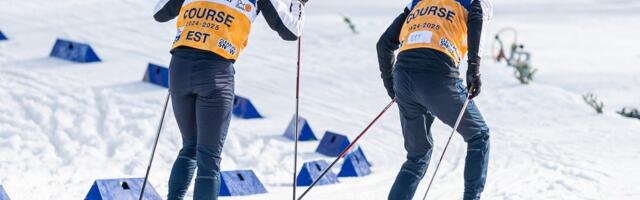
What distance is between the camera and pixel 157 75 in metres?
9.27

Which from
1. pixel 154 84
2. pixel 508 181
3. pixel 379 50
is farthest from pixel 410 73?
pixel 154 84

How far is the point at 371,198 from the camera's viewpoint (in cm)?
593

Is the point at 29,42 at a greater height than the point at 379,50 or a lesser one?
lesser

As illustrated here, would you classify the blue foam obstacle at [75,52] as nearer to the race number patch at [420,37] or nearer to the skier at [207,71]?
the skier at [207,71]

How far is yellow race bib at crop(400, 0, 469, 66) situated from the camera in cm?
454

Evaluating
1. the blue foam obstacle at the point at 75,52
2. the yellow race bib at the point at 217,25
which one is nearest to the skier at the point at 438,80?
the yellow race bib at the point at 217,25

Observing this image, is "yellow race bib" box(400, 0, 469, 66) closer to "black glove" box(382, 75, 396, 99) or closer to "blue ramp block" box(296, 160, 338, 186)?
"black glove" box(382, 75, 396, 99)

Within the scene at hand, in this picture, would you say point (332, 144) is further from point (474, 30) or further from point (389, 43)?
point (474, 30)

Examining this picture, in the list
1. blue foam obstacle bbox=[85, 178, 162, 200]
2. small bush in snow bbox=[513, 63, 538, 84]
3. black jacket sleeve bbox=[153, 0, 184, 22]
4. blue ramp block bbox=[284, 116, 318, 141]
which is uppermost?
black jacket sleeve bbox=[153, 0, 184, 22]

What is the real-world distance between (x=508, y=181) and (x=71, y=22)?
7331 mm

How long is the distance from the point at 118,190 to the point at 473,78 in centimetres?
184

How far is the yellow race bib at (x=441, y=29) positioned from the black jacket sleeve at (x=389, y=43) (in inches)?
6.1

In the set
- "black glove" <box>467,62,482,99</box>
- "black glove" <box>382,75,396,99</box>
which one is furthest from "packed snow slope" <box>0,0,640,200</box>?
"black glove" <box>467,62,482,99</box>

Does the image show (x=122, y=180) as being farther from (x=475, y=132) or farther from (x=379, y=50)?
Result: (x=475, y=132)
